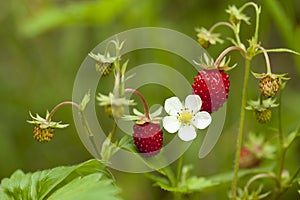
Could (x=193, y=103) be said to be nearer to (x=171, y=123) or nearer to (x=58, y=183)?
(x=171, y=123)

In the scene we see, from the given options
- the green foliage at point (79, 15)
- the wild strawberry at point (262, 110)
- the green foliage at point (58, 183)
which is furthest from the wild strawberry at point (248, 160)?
the green foliage at point (79, 15)

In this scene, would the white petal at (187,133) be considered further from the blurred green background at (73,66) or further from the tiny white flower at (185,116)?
the blurred green background at (73,66)

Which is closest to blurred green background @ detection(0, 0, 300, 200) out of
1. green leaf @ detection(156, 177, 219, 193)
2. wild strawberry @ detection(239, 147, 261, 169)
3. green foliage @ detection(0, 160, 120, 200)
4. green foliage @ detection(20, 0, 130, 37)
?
green foliage @ detection(20, 0, 130, 37)

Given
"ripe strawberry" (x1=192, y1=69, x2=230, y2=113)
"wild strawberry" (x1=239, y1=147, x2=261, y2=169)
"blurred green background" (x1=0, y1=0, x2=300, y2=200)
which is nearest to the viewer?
"ripe strawberry" (x1=192, y1=69, x2=230, y2=113)

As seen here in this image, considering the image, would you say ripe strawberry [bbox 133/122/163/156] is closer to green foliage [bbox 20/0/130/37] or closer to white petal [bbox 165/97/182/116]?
white petal [bbox 165/97/182/116]

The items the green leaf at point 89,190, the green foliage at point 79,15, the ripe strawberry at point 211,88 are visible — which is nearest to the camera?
the green leaf at point 89,190

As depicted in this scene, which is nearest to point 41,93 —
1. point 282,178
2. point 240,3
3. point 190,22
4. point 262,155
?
point 190,22

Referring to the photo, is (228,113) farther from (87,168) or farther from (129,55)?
(87,168)

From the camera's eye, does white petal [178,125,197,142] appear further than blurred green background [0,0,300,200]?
No
